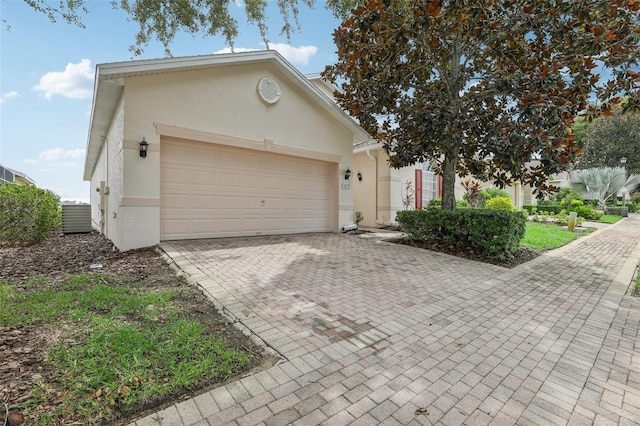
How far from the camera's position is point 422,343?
2.98m

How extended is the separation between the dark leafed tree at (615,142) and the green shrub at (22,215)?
41.5 metres

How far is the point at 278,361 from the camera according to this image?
8.43 feet

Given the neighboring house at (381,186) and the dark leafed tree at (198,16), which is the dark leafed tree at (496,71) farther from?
the neighboring house at (381,186)

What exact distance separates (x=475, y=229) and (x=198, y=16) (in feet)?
40.2

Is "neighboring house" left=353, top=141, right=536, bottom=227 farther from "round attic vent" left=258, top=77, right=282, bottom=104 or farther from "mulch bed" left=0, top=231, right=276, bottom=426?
"mulch bed" left=0, top=231, right=276, bottom=426

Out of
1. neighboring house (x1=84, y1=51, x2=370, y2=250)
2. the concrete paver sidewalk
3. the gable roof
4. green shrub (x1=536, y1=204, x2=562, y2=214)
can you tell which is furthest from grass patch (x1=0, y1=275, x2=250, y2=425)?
green shrub (x1=536, y1=204, x2=562, y2=214)

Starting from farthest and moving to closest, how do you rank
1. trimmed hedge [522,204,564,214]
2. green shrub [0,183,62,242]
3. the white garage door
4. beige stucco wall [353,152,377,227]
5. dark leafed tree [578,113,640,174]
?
1. dark leafed tree [578,113,640,174]
2. trimmed hedge [522,204,564,214]
3. beige stucco wall [353,152,377,227]
4. green shrub [0,183,62,242]
5. the white garage door

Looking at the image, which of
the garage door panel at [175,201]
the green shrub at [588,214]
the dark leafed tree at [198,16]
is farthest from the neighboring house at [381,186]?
the green shrub at [588,214]

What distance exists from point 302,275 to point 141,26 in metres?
12.0

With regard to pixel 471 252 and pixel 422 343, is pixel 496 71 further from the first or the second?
pixel 422 343

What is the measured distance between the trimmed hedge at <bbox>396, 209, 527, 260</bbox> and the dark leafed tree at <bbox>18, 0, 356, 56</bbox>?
7.37 m

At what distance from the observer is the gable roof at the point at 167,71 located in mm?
6391

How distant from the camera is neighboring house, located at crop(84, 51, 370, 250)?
683cm

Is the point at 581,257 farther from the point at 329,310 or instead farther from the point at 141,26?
the point at 141,26
